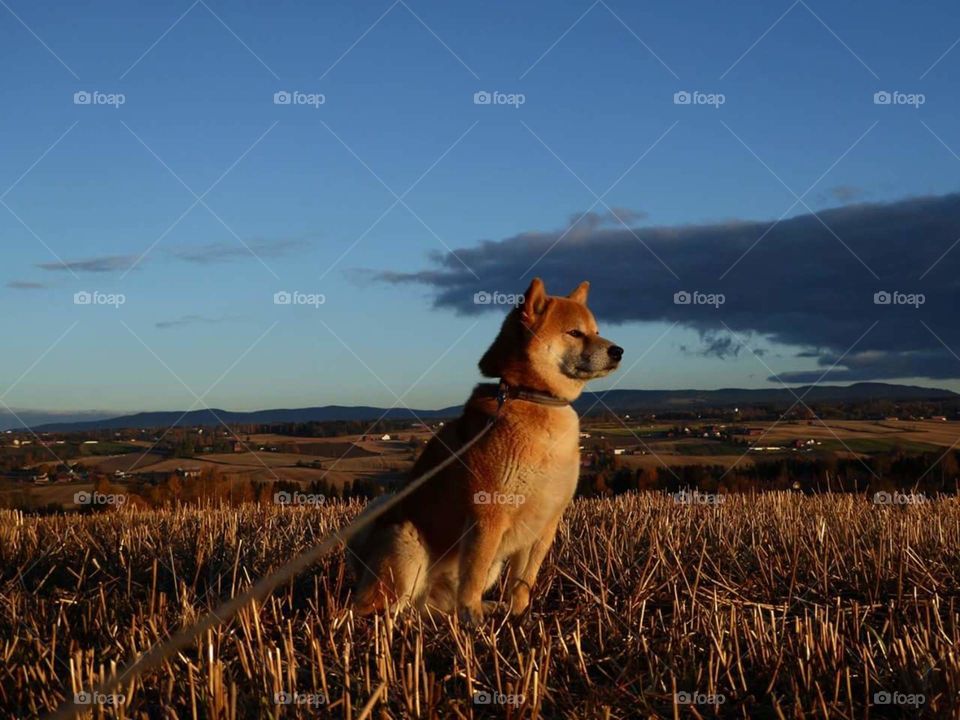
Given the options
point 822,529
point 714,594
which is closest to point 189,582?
point 714,594

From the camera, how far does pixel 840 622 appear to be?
15.8 ft

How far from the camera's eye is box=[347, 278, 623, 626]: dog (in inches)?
211

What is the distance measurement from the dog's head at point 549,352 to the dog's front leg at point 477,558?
95 centimetres

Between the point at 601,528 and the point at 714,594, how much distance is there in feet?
6.69

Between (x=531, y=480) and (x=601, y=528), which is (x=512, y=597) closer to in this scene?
(x=531, y=480)
